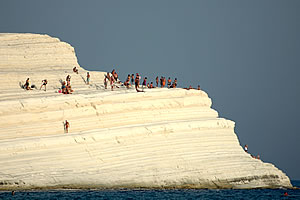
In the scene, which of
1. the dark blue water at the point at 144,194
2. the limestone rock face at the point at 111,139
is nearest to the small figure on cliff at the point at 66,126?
the limestone rock face at the point at 111,139

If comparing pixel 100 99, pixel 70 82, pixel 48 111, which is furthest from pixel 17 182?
pixel 70 82

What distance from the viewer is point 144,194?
51344 millimetres

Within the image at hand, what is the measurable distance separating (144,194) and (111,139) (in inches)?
201

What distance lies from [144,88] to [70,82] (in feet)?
21.2

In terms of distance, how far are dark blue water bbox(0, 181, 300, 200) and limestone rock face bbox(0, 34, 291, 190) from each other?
0.60 m

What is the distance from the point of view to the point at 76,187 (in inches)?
2007

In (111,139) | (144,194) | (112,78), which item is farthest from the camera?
(112,78)

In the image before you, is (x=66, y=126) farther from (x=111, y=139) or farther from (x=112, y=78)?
(x=112, y=78)

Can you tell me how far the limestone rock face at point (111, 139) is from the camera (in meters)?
50.7

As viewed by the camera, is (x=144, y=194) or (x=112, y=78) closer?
(x=144, y=194)

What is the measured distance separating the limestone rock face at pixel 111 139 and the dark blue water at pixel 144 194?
0.60 meters

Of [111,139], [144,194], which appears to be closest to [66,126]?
[111,139]

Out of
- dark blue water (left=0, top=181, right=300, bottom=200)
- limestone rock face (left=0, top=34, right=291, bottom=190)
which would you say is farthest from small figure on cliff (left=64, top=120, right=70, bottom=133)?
dark blue water (left=0, top=181, right=300, bottom=200)

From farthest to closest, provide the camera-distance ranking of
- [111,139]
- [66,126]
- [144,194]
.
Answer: [111,139] → [66,126] → [144,194]
